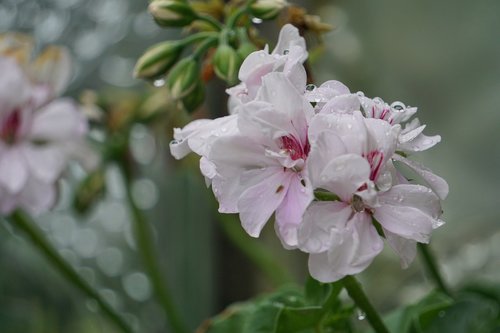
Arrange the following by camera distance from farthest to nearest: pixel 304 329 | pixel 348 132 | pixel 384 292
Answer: pixel 384 292
pixel 304 329
pixel 348 132

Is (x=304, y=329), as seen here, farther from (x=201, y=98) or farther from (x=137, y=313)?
(x=137, y=313)

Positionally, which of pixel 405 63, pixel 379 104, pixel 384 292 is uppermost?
pixel 379 104

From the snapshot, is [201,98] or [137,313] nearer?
[201,98]

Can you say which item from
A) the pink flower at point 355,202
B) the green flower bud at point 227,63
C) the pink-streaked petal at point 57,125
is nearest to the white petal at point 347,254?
the pink flower at point 355,202

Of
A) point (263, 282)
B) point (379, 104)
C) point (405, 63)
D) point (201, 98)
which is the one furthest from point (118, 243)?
point (379, 104)

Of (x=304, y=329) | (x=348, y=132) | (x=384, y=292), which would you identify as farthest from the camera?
(x=384, y=292)

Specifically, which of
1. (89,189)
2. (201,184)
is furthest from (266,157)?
(201,184)
